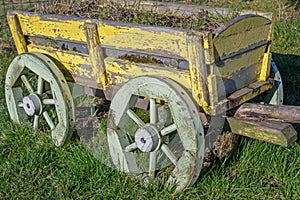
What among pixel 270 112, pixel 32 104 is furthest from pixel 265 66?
pixel 32 104

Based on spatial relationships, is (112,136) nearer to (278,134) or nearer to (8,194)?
(8,194)

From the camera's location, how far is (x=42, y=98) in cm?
339

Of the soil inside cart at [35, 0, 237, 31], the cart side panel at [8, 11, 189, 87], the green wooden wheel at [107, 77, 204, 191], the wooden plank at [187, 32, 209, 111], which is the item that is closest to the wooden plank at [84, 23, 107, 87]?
the cart side panel at [8, 11, 189, 87]

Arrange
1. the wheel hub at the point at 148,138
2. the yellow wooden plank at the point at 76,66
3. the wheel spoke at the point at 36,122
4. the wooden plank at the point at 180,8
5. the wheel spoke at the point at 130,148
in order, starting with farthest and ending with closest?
the wheel spoke at the point at 36,122, the wooden plank at the point at 180,8, the yellow wooden plank at the point at 76,66, the wheel spoke at the point at 130,148, the wheel hub at the point at 148,138

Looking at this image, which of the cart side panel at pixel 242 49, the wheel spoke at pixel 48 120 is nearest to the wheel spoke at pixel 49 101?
the wheel spoke at pixel 48 120

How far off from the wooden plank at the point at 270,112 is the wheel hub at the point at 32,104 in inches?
54.6

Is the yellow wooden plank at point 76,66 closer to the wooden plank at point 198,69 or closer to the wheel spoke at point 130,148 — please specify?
the wheel spoke at point 130,148

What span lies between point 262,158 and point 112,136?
0.95m

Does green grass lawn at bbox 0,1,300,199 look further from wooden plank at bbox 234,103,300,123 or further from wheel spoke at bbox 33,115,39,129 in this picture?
wooden plank at bbox 234,103,300,123

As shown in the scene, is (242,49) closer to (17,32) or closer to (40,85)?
(40,85)

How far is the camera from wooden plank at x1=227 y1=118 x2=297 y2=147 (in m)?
2.48

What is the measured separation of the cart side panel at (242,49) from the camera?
2.57m

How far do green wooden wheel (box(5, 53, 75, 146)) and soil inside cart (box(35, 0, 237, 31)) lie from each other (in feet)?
1.56

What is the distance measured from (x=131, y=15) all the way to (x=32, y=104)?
92 cm
